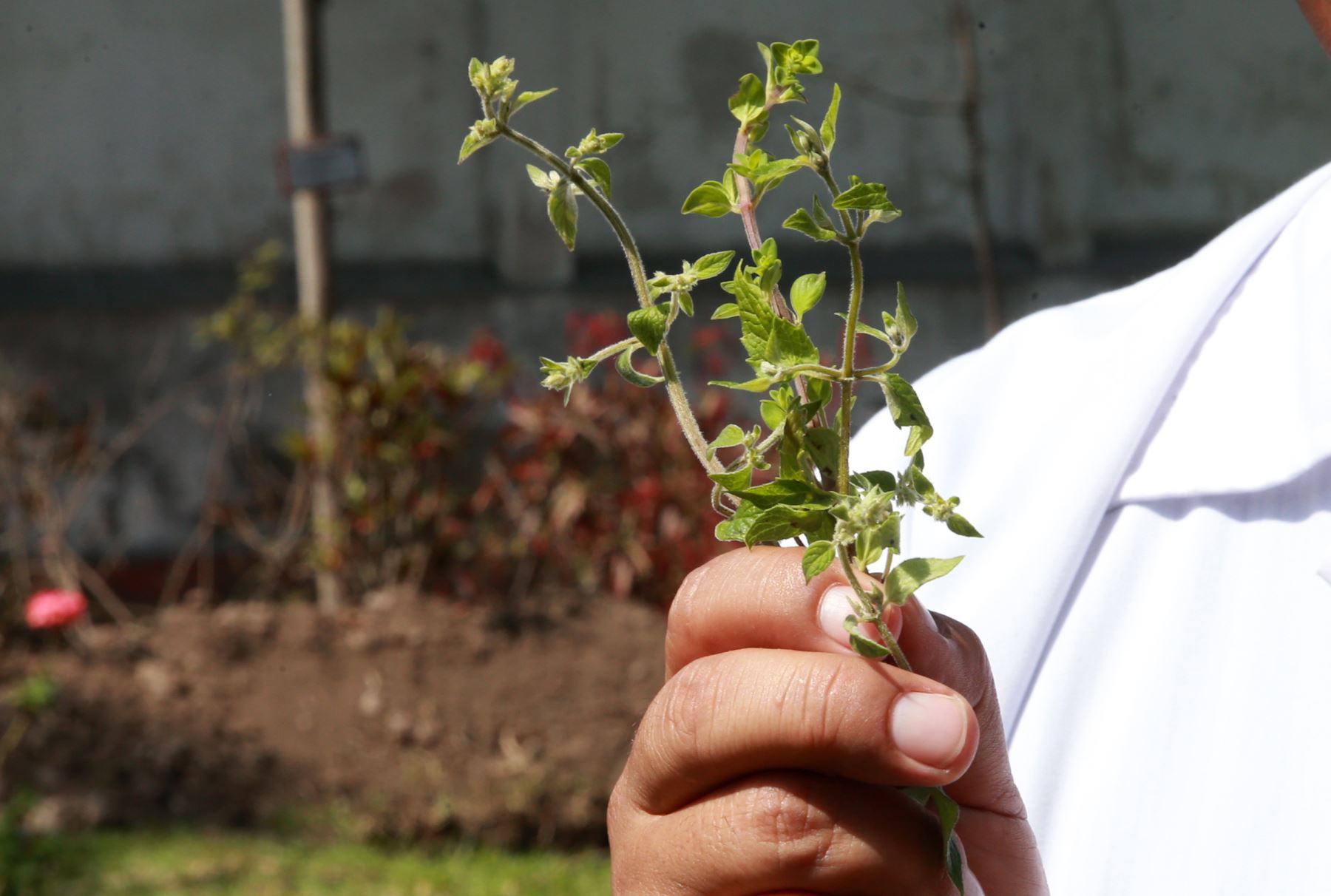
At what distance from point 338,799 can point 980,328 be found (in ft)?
16.3

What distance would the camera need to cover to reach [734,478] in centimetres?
68

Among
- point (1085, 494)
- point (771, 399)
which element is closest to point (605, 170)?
point (771, 399)

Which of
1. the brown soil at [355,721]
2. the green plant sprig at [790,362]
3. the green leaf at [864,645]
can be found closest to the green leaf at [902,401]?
the green plant sprig at [790,362]

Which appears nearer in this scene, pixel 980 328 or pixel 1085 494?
pixel 1085 494

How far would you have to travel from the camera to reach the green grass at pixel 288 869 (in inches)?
169

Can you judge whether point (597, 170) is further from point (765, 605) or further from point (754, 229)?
point (765, 605)

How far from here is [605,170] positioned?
2.38 ft

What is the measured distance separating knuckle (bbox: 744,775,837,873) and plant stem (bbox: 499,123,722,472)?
0.21 metres

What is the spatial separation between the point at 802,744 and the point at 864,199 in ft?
1.04

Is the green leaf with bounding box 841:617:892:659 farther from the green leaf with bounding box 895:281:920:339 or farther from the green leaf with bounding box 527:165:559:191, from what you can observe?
the green leaf with bounding box 527:165:559:191

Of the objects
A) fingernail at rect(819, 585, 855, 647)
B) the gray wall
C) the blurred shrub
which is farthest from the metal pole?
fingernail at rect(819, 585, 855, 647)

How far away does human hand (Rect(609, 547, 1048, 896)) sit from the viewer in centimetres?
77

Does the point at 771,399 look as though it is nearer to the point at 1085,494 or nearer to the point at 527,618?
the point at 1085,494

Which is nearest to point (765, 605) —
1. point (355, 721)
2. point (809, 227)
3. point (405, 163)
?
point (809, 227)
